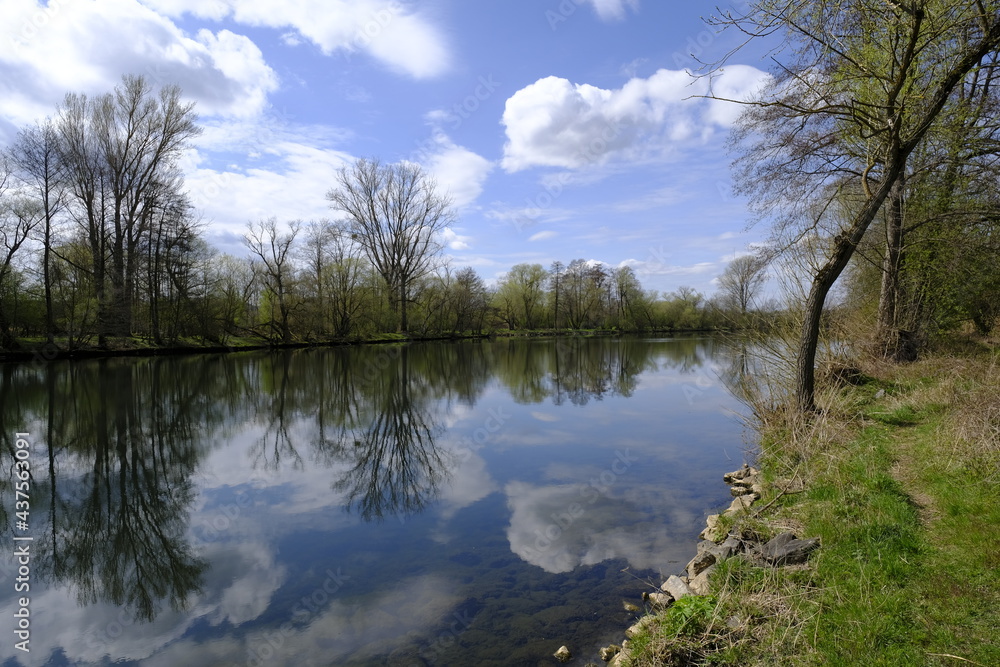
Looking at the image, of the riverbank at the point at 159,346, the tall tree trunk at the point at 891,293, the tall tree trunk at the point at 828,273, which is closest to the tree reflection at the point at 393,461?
the tall tree trunk at the point at 828,273

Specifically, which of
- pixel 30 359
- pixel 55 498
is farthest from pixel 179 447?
pixel 30 359

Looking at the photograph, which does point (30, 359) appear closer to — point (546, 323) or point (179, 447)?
point (179, 447)

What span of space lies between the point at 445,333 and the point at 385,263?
10.7 meters

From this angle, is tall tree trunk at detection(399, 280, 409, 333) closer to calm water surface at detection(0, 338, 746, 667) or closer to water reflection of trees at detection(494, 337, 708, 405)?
water reflection of trees at detection(494, 337, 708, 405)

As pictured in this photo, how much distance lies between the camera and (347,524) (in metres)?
6.85

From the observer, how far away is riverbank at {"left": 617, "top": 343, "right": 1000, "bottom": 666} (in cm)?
311

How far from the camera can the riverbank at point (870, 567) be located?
3.11 metres

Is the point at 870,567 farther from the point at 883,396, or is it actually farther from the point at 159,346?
the point at 159,346

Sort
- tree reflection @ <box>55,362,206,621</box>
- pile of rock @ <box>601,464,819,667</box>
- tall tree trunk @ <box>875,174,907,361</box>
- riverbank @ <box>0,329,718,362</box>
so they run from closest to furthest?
pile of rock @ <box>601,464,819,667</box>, tree reflection @ <box>55,362,206,621</box>, tall tree trunk @ <box>875,174,907,361</box>, riverbank @ <box>0,329,718,362</box>

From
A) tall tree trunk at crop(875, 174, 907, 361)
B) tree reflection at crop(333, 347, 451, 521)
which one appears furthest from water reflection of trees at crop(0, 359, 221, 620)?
tall tree trunk at crop(875, 174, 907, 361)

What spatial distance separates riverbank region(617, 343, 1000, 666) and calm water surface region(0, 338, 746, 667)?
97 centimetres

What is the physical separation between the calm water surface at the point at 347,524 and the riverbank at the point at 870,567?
97 centimetres

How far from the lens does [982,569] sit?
11.3 feet

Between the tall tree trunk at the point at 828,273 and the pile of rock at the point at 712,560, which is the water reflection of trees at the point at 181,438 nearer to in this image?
the pile of rock at the point at 712,560
